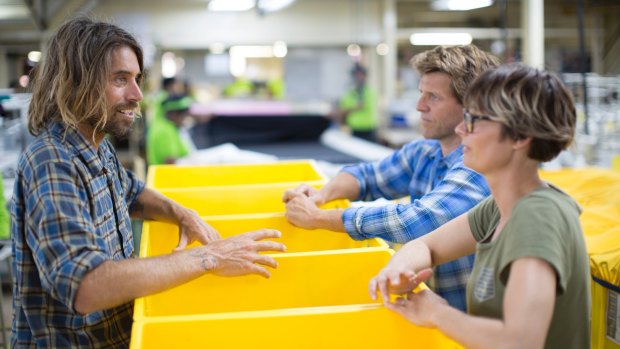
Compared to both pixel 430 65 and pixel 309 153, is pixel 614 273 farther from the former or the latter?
pixel 309 153

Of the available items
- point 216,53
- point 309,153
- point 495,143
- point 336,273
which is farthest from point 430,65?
point 216,53

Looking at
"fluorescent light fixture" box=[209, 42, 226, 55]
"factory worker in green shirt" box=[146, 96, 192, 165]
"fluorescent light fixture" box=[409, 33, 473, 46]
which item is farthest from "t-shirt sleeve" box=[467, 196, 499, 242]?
"fluorescent light fixture" box=[409, 33, 473, 46]

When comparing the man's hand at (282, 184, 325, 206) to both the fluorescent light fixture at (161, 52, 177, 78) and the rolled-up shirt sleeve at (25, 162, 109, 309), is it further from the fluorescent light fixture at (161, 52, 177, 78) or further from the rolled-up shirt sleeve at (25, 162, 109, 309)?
the fluorescent light fixture at (161, 52, 177, 78)

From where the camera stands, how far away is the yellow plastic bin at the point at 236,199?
9.39ft

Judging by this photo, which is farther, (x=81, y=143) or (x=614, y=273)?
(x=614, y=273)

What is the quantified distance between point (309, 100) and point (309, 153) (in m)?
9.56

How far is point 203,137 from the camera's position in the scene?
27.5 ft

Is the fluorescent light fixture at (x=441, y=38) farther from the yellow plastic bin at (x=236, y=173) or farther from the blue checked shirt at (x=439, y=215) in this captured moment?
the blue checked shirt at (x=439, y=215)

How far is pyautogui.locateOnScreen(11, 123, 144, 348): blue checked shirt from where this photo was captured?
1491 mm

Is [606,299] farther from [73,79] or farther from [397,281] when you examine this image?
[73,79]

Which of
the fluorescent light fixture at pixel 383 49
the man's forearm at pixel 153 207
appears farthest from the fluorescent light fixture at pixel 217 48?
the man's forearm at pixel 153 207

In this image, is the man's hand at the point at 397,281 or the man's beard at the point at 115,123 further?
the man's beard at the point at 115,123

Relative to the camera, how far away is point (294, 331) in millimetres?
1532

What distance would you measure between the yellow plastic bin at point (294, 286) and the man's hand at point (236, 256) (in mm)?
113
